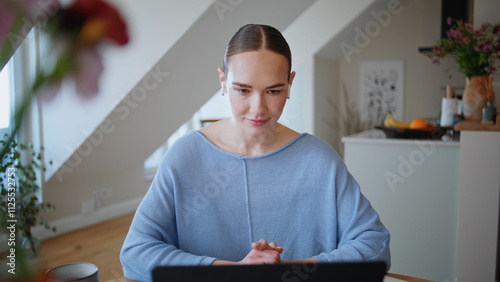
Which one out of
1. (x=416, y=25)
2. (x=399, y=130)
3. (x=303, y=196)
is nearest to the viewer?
(x=303, y=196)

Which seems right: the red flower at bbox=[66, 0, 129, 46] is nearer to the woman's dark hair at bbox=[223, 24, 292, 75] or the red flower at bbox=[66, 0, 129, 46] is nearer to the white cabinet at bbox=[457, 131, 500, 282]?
the woman's dark hair at bbox=[223, 24, 292, 75]

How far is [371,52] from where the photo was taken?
19.5ft

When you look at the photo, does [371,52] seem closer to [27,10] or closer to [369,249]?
[369,249]

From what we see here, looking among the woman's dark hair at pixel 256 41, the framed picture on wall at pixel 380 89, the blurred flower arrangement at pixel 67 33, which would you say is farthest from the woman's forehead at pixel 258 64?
the framed picture on wall at pixel 380 89

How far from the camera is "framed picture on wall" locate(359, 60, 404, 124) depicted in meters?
5.84

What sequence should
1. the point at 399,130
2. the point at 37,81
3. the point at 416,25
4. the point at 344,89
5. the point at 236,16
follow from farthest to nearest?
the point at 344,89 → the point at 416,25 → the point at 236,16 → the point at 399,130 → the point at 37,81

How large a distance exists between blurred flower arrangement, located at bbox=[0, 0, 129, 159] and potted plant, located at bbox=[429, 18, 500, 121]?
2782 millimetres

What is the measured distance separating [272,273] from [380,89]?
557 cm

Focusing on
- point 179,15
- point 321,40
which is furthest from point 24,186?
point 321,40

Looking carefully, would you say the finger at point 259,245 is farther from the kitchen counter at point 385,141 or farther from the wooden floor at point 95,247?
the wooden floor at point 95,247

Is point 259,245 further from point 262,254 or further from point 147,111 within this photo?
point 147,111

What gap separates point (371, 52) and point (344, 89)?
61cm

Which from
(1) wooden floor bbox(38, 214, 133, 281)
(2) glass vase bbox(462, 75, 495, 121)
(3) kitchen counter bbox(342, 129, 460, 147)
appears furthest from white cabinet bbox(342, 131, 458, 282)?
(1) wooden floor bbox(38, 214, 133, 281)

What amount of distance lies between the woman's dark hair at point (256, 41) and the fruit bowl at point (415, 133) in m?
1.90
